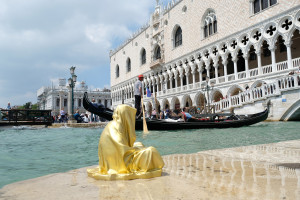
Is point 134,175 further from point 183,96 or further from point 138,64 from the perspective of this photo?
point 138,64

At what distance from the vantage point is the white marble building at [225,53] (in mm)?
12172

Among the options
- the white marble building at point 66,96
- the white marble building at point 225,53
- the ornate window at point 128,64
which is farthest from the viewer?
the white marble building at point 66,96

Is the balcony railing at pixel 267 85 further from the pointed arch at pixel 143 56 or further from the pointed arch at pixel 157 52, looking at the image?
the pointed arch at pixel 143 56

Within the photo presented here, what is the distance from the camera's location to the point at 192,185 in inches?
65.9

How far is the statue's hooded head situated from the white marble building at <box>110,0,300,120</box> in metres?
10.3

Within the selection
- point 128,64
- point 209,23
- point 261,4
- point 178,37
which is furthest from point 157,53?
point 261,4

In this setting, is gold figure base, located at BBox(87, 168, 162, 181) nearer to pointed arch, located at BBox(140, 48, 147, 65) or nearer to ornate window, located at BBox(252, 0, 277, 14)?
ornate window, located at BBox(252, 0, 277, 14)

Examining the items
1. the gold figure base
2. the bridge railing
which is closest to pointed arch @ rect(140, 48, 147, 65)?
the bridge railing

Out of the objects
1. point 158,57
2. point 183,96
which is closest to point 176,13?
point 158,57

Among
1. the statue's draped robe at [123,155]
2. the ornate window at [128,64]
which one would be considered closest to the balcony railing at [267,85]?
the statue's draped robe at [123,155]

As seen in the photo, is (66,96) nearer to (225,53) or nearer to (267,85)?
(225,53)

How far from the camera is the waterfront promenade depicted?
1476 mm

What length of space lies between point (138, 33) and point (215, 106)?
56.9 ft

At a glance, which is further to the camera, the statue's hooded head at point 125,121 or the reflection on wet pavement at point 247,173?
the statue's hooded head at point 125,121
